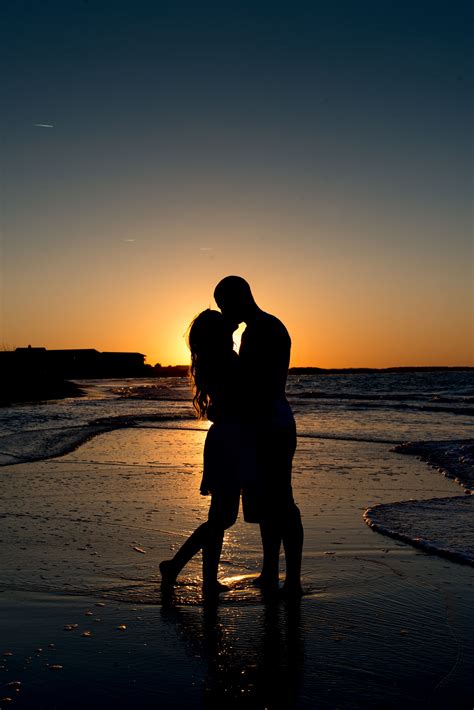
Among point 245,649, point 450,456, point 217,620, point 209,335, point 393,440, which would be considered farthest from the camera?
point 393,440

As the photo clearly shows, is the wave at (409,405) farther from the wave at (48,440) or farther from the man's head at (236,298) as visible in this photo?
the man's head at (236,298)

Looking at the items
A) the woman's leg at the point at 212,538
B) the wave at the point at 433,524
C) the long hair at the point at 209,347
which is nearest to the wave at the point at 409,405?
the wave at the point at 433,524

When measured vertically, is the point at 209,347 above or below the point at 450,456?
above

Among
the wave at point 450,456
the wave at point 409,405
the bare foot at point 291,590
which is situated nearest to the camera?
the bare foot at point 291,590

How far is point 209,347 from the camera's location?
395cm

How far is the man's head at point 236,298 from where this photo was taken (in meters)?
4.04

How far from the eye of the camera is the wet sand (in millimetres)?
2838

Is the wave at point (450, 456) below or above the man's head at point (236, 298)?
below

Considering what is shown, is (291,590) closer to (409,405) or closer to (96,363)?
(409,405)

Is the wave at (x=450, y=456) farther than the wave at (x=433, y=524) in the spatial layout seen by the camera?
Yes

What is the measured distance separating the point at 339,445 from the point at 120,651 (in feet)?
33.1

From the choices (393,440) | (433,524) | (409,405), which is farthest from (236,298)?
(409,405)

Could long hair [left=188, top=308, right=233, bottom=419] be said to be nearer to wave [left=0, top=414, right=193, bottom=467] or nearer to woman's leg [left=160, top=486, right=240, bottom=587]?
woman's leg [left=160, top=486, right=240, bottom=587]

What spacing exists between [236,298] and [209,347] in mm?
347
